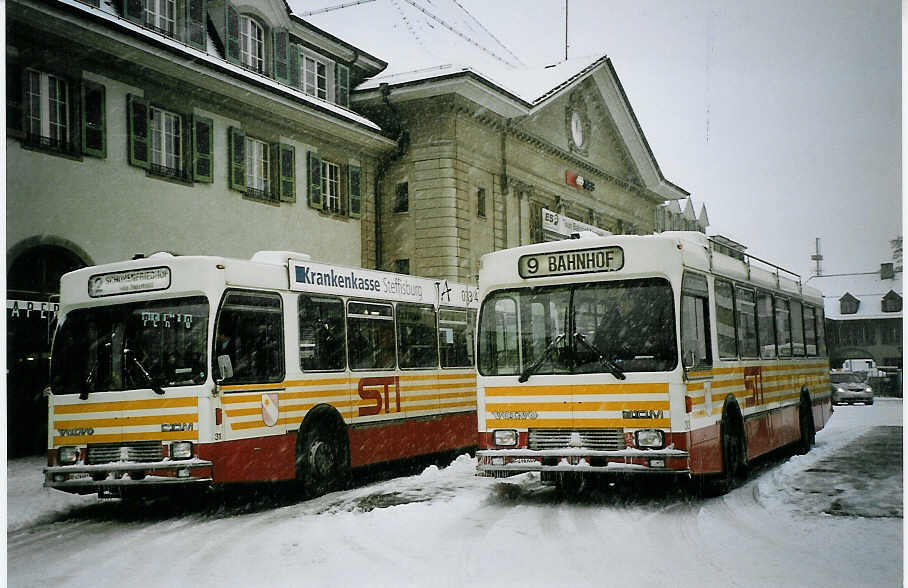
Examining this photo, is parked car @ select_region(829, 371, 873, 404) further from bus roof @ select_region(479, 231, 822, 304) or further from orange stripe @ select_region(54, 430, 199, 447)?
orange stripe @ select_region(54, 430, 199, 447)

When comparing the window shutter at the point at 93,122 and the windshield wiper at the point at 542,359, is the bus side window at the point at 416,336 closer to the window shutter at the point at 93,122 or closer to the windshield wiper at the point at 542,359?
the windshield wiper at the point at 542,359

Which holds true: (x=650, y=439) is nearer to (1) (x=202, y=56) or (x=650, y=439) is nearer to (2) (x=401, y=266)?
(1) (x=202, y=56)

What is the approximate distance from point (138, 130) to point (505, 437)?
586 cm

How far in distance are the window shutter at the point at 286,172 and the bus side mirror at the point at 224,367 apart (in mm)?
6224

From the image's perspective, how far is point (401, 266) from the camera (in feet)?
56.1

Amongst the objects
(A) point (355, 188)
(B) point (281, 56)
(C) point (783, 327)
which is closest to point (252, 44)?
(B) point (281, 56)

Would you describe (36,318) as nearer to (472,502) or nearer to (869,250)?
(472,502)

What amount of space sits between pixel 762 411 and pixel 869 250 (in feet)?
7.45

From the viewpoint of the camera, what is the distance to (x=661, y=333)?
933 cm

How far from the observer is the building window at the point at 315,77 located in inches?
559

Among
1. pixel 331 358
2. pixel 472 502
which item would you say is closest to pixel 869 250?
pixel 472 502

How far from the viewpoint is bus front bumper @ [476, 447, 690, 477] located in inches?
359

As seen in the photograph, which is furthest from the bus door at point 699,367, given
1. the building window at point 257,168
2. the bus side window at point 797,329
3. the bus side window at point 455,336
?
the building window at point 257,168

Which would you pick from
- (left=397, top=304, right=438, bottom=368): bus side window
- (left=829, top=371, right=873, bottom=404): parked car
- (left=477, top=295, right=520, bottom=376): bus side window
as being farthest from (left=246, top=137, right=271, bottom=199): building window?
(left=829, top=371, right=873, bottom=404): parked car
